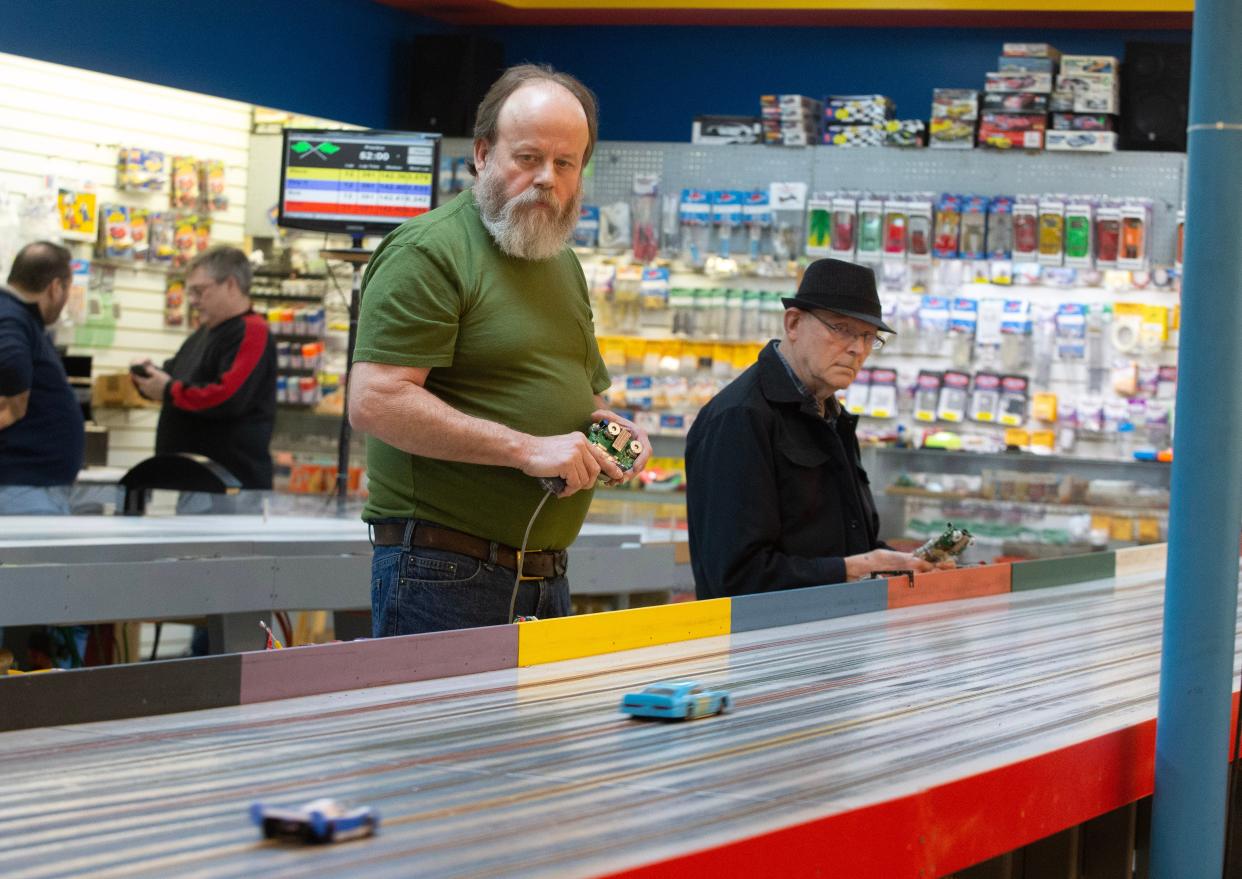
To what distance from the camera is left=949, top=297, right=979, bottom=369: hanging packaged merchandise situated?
8.20 metres

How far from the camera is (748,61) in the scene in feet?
34.1

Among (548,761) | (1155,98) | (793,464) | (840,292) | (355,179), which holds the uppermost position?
(1155,98)

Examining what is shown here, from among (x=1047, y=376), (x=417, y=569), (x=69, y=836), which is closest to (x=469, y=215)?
(x=417, y=569)

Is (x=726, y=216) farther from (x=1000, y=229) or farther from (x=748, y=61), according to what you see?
(x=748, y=61)

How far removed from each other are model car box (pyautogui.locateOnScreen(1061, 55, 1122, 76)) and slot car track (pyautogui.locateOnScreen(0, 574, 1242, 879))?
6.68 m

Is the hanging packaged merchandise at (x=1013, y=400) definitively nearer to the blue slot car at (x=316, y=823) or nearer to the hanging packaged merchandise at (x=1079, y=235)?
the hanging packaged merchandise at (x=1079, y=235)

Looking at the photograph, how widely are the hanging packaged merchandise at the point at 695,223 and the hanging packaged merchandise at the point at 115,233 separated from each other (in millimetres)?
2926

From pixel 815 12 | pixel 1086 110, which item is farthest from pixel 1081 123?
pixel 815 12

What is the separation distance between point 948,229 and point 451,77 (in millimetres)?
3330

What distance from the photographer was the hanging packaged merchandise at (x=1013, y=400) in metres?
8.16

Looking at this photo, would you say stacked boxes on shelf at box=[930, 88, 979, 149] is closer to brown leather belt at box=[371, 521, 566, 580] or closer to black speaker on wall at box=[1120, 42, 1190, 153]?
black speaker on wall at box=[1120, 42, 1190, 153]

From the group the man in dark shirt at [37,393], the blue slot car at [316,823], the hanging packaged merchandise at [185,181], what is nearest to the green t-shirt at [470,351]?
the blue slot car at [316,823]

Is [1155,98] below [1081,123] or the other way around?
the other way around

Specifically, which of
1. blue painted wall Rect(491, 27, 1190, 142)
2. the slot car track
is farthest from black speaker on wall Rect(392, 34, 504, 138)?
the slot car track
